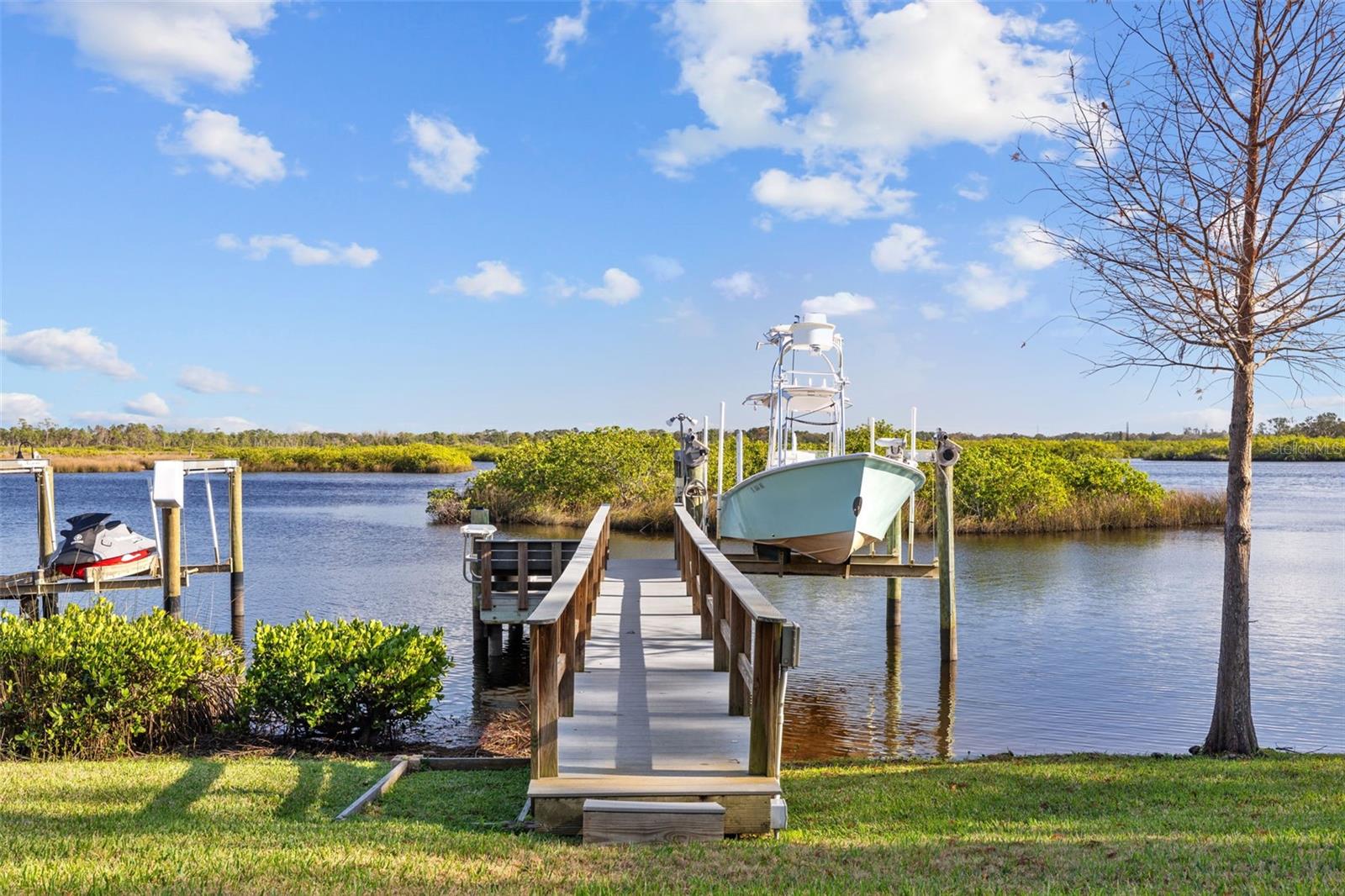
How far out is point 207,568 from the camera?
17422 mm

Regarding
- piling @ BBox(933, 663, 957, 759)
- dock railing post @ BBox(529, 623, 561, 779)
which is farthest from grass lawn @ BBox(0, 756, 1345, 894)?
piling @ BBox(933, 663, 957, 759)

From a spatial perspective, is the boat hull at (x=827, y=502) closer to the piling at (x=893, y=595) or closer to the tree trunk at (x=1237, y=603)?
the piling at (x=893, y=595)

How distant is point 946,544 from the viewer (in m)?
16.5

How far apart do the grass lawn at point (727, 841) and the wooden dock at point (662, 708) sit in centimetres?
33

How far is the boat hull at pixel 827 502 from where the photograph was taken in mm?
13836

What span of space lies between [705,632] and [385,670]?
116 inches

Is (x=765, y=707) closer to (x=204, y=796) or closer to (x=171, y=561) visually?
(x=204, y=796)

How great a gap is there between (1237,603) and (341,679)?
26.6ft

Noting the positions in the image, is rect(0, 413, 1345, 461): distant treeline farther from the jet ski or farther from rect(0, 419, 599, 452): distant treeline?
the jet ski

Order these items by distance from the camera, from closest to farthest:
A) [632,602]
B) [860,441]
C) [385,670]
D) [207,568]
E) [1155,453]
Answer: [385,670], [632,602], [207,568], [860,441], [1155,453]

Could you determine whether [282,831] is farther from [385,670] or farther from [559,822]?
[385,670]

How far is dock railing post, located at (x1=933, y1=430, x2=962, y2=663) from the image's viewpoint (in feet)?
51.0

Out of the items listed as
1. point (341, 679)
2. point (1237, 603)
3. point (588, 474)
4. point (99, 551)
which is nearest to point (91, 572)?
point (99, 551)

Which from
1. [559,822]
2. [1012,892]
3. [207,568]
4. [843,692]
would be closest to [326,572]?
[207,568]
